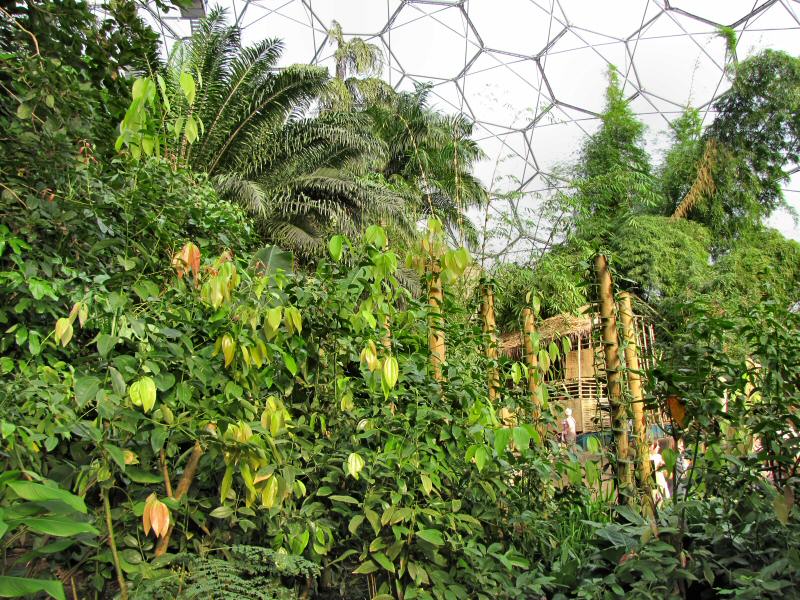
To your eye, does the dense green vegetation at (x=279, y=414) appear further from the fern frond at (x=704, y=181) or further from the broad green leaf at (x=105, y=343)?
the fern frond at (x=704, y=181)

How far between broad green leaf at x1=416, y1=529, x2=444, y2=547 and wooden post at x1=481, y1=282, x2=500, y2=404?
0.85m

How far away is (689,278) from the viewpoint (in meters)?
15.4

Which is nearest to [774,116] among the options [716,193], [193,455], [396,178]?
[716,193]

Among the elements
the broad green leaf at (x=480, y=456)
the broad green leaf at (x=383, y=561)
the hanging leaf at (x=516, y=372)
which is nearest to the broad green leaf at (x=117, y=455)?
the broad green leaf at (x=383, y=561)

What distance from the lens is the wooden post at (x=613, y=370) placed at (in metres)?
2.70

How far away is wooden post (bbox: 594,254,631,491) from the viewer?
2.70 metres

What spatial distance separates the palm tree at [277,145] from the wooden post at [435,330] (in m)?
8.25

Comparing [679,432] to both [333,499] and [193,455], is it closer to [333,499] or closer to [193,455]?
[333,499]

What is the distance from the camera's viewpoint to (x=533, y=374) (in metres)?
2.59

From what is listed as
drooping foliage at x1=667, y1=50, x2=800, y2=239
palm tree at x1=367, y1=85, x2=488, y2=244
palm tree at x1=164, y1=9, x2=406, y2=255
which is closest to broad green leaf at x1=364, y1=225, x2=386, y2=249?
palm tree at x1=164, y1=9, x2=406, y2=255

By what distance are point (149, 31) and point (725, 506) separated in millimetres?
2973

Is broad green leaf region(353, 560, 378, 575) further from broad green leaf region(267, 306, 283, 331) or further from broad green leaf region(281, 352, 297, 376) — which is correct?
broad green leaf region(267, 306, 283, 331)

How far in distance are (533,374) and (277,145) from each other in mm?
10633

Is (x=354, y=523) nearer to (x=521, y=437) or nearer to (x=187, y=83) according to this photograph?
(x=521, y=437)
